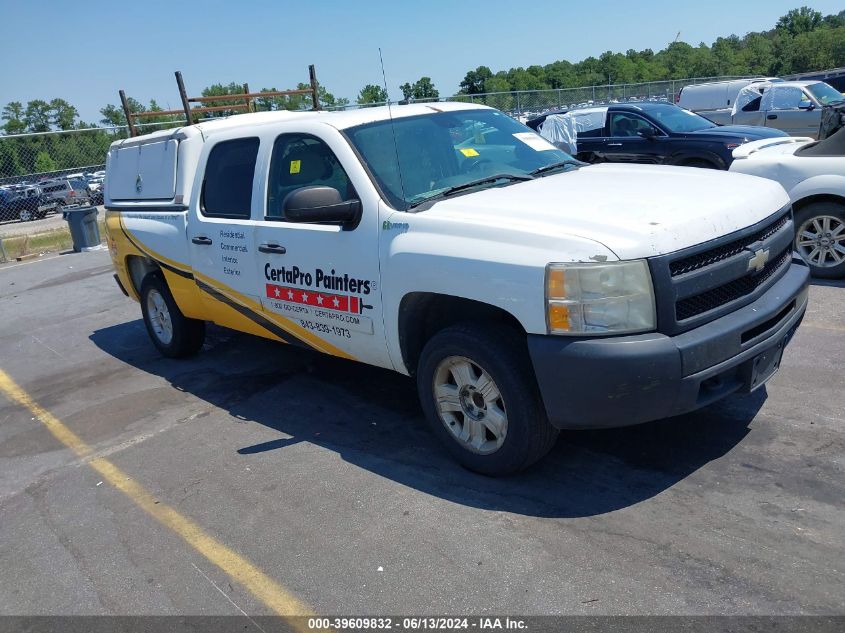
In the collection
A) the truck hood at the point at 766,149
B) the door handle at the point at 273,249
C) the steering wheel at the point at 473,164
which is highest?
the steering wheel at the point at 473,164

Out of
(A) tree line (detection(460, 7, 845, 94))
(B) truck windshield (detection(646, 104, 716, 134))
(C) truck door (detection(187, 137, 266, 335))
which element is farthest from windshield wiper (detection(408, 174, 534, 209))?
(A) tree line (detection(460, 7, 845, 94))

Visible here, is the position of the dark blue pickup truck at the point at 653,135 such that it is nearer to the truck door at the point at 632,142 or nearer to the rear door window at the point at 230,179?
the truck door at the point at 632,142

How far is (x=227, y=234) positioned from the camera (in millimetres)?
5383

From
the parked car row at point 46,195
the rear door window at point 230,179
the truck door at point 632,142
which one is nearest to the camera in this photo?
the rear door window at point 230,179

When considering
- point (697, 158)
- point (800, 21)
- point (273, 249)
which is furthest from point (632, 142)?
point (800, 21)

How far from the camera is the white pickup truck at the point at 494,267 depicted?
3.34 meters

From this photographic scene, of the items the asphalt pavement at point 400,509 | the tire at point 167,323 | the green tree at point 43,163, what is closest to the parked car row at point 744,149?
the asphalt pavement at point 400,509

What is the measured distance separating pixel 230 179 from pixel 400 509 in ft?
9.66

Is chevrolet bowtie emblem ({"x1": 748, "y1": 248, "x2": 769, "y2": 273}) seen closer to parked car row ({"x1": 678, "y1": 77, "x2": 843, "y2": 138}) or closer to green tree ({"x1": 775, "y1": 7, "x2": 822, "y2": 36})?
parked car row ({"x1": 678, "y1": 77, "x2": 843, "y2": 138})

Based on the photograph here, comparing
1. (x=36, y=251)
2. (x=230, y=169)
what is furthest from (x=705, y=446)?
(x=36, y=251)

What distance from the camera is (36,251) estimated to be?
52.1 ft

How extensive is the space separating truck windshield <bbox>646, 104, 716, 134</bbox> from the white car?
4860 millimetres

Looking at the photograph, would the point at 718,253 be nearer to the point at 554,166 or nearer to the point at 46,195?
the point at 554,166

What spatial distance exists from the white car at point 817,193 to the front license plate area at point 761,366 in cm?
341
